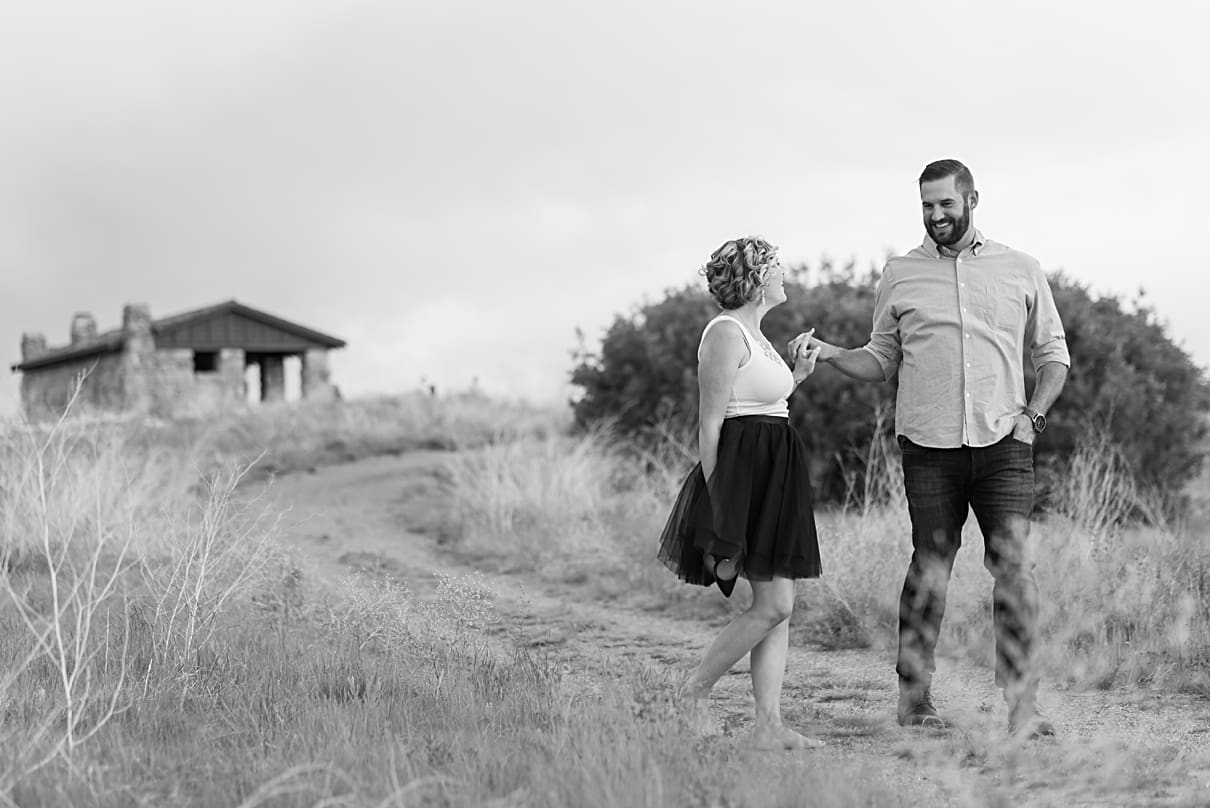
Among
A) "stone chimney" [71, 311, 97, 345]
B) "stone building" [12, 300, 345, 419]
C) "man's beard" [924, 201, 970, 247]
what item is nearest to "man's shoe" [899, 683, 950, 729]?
"man's beard" [924, 201, 970, 247]

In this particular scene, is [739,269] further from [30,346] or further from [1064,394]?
[30,346]

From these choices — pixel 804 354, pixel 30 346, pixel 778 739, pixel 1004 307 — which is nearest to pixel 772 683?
pixel 778 739

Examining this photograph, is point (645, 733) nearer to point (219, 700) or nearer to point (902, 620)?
point (902, 620)

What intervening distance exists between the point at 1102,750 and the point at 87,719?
3787mm

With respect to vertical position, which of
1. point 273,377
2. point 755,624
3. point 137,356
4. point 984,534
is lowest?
point 755,624

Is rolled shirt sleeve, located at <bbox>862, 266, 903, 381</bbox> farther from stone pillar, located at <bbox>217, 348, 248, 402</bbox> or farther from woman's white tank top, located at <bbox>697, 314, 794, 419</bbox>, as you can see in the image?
stone pillar, located at <bbox>217, 348, 248, 402</bbox>

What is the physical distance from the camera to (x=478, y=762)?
4121mm

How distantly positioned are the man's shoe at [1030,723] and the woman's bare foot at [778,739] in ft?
2.71

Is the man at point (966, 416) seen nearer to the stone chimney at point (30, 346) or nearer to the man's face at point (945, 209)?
the man's face at point (945, 209)

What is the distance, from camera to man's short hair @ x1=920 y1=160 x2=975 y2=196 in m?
5.22

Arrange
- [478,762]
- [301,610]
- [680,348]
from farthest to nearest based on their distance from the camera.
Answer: [680,348] < [301,610] < [478,762]

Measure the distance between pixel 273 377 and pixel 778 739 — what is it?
38.4 m

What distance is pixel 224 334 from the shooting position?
38219mm

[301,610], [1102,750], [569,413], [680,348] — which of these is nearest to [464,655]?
[301,610]
